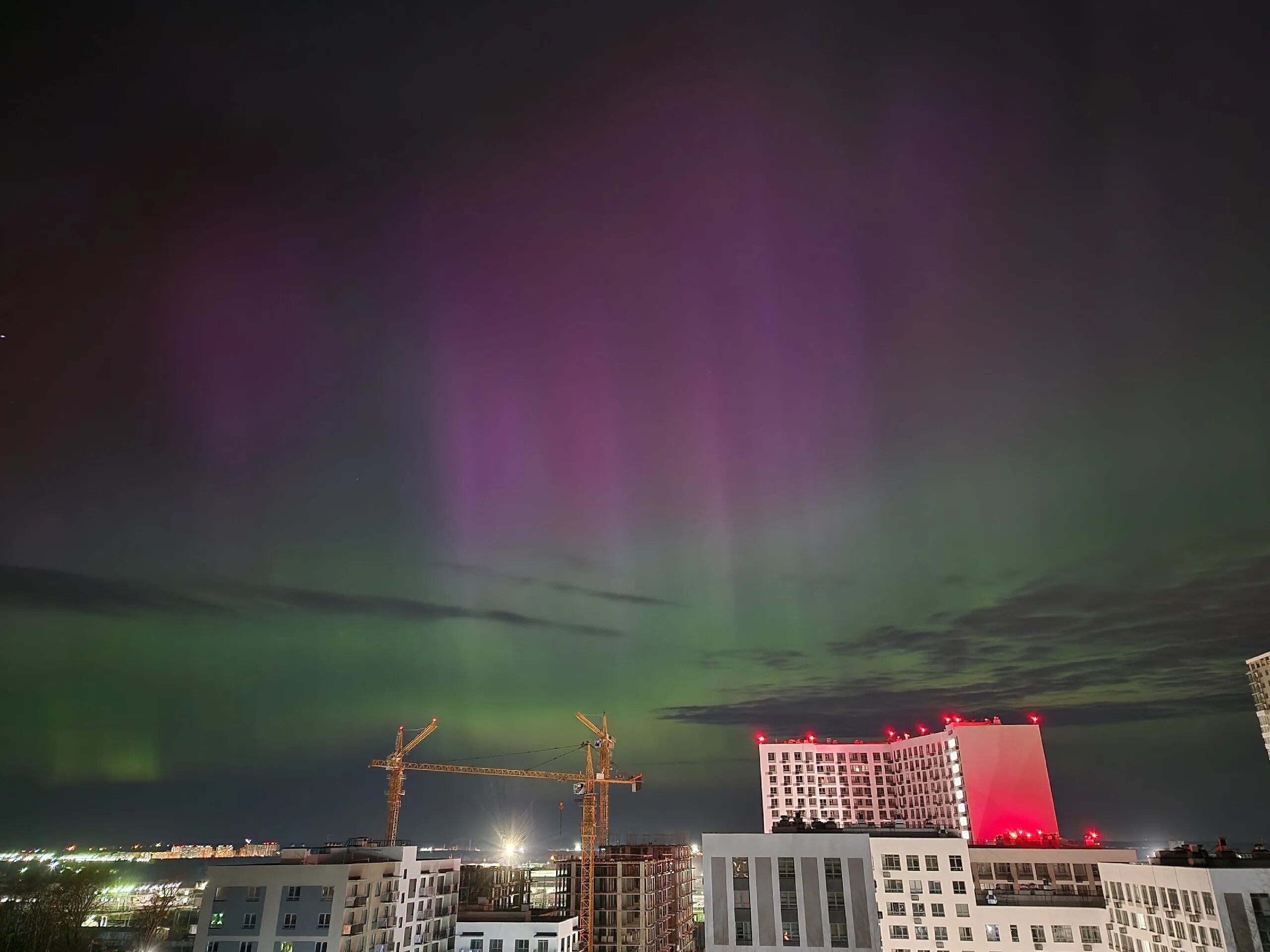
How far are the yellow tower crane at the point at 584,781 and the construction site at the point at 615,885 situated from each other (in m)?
0.16

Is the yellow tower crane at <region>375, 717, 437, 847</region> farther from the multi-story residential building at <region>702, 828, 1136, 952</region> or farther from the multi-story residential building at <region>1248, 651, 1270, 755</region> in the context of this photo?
the multi-story residential building at <region>1248, 651, 1270, 755</region>

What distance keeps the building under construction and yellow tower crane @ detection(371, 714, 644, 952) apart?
4.07ft

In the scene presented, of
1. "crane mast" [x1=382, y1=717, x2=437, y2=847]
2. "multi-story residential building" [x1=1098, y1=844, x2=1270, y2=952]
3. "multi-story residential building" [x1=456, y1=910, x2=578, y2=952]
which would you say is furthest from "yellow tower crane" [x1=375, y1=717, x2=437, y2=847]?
"multi-story residential building" [x1=1098, y1=844, x2=1270, y2=952]

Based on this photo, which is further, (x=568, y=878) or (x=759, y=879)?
(x=568, y=878)

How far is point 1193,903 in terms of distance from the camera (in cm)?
5100

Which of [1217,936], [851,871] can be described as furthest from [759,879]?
[1217,936]

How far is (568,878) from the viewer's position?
113875 mm

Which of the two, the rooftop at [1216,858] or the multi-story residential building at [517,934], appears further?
the multi-story residential building at [517,934]

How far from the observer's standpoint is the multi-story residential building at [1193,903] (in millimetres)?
47156

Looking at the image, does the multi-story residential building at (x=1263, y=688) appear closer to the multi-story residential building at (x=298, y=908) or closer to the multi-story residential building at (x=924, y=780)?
the multi-story residential building at (x=924, y=780)

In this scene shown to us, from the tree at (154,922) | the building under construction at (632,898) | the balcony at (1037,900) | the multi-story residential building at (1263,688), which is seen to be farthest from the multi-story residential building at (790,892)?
the multi-story residential building at (1263,688)

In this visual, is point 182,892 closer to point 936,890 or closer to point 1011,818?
point 936,890

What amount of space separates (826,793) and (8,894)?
126146 millimetres

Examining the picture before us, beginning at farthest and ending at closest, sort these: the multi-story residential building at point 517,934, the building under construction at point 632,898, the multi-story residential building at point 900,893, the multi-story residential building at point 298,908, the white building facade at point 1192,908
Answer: the building under construction at point 632,898 → the multi-story residential building at point 517,934 → the multi-story residential building at point 298,908 → the white building facade at point 1192,908 → the multi-story residential building at point 900,893
